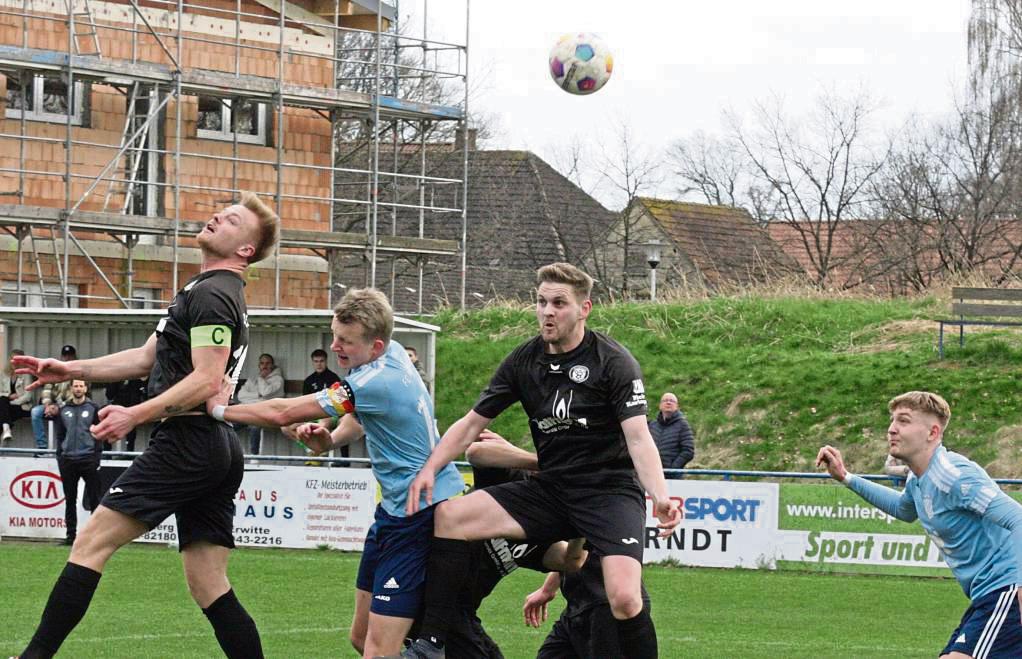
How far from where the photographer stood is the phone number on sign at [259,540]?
60.4ft

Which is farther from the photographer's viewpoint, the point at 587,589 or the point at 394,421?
the point at 587,589

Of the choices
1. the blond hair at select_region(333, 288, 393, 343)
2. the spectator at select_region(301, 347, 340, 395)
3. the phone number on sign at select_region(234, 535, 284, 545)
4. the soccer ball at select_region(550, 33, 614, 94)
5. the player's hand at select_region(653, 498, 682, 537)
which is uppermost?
the soccer ball at select_region(550, 33, 614, 94)

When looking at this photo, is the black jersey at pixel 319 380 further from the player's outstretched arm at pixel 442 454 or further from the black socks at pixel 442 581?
the black socks at pixel 442 581

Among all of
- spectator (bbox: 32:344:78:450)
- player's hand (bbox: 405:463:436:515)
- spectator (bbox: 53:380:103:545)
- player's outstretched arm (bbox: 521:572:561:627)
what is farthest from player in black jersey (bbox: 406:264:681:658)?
spectator (bbox: 32:344:78:450)

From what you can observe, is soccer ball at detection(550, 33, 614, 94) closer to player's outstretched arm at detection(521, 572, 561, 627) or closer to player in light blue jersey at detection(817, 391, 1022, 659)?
player's outstretched arm at detection(521, 572, 561, 627)

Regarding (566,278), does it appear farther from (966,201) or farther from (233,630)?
(966,201)

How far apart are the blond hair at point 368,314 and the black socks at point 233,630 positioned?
134cm

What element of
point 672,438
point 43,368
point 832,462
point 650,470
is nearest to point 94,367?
point 43,368

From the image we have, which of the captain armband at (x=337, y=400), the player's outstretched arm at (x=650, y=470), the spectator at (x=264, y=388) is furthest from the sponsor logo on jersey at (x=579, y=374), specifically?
the spectator at (x=264, y=388)

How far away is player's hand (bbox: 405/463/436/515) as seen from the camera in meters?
7.27

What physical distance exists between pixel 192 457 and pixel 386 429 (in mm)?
865

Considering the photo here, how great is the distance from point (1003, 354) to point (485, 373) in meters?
8.43

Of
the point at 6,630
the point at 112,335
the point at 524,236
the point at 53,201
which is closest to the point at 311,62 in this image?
the point at 53,201

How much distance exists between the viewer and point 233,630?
743cm
